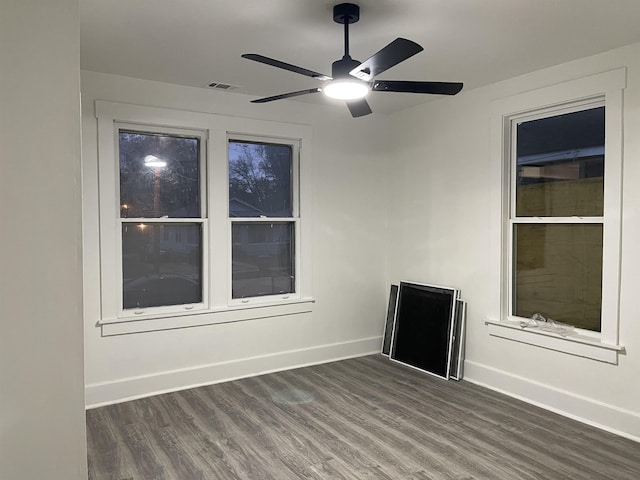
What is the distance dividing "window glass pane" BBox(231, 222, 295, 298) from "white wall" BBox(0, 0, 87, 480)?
3.29 meters

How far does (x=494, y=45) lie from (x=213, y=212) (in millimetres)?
2550

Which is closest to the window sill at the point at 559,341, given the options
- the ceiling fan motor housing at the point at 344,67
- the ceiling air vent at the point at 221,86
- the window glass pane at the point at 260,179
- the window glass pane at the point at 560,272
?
Answer: the window glass pane at the point at 560,272

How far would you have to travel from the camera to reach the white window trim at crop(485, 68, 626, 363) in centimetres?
330

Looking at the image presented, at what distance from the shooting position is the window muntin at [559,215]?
3.55 m

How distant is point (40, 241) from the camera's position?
46.4 inches

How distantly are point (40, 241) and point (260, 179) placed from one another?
3.51m

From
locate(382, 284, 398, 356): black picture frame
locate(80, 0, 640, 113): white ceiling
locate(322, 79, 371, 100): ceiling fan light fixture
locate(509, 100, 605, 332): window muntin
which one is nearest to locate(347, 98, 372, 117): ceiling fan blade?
locate(322, 79, 371, 100): ceiling fan light fixture

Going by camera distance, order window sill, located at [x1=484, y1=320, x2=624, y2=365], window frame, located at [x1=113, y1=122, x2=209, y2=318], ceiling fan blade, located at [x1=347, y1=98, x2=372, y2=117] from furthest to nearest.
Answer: window frame, located at [x1=113, y1=122, x2=209, y2=318], window sill, located at [x1=484, y1=320, x2=624, y2=365], ceiling fan blade, located at [x1=347, y1=98, x2=372, y2=117]

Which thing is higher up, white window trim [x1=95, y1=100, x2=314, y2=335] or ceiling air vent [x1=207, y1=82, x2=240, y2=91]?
ceiling air vent [x1=207, y1=82, x2=240, y2=91]

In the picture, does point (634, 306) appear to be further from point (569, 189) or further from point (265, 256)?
point (265, 256)

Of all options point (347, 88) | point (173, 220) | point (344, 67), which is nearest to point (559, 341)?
point (347, 88)

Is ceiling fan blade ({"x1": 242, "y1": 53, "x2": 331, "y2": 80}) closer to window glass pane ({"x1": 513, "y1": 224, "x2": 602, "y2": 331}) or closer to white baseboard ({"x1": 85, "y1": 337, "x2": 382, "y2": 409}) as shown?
window glass pane ({"x1": 513, "y1": 224, "x2": 602, "y2": 331})

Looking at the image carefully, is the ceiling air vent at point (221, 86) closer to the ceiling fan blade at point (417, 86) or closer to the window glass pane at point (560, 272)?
the ceiling fan blade at point (417, 86)

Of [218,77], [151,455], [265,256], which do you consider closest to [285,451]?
[151,455]
